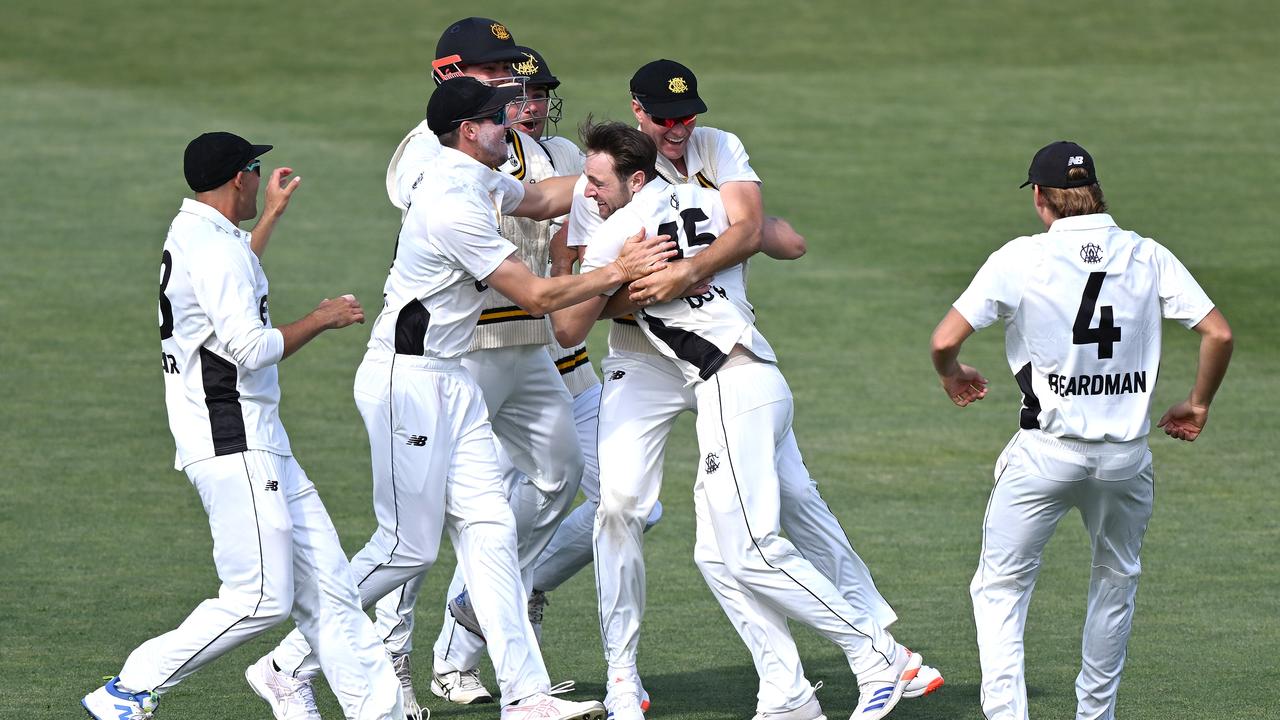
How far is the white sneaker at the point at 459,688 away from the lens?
772 cm

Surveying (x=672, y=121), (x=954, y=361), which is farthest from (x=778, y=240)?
(x=954, y=361)

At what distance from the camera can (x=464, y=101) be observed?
6855 millimetres

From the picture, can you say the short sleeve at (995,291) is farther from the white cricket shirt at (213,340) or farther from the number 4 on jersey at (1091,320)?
the white cricket shirt at (213,340)

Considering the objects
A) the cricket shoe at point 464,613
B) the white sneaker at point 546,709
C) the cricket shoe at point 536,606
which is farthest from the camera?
the cricket shoe at point 536,606

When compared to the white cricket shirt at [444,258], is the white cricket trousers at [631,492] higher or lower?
lower

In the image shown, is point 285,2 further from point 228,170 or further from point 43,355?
point 228,170

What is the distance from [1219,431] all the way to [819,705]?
22.0ft

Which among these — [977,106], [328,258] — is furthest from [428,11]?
[328,258]

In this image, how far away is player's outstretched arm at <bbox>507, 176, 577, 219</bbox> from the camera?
289 inches

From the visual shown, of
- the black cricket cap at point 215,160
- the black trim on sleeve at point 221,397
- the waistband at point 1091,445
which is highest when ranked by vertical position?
the black cricket cap at point 215,160

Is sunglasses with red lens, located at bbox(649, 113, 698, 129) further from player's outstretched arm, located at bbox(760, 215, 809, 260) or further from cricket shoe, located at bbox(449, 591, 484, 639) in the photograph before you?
cricket shoe, located at bbox(449, 591, 484, 639)

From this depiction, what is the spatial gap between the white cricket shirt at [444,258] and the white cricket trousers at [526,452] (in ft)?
2.26

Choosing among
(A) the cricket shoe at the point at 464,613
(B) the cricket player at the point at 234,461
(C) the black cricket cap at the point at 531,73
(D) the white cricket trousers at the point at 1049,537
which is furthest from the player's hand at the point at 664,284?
(A) the cricket shoe at the point at 464,613

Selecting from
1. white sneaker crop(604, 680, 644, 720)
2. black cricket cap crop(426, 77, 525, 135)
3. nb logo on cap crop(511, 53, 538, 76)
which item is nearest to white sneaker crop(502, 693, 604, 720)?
white sneaker crop(604, 680, 644, 720)
